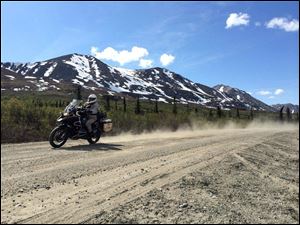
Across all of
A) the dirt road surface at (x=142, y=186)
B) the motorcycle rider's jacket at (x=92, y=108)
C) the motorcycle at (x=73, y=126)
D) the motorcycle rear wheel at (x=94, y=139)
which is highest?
the motorcycle rider's jacket at (x=92, y=108)

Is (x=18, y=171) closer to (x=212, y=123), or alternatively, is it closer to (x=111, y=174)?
(x=111, y=174)

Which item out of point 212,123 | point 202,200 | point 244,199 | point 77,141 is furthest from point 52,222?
point 212,123

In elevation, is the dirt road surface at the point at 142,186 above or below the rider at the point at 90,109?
below

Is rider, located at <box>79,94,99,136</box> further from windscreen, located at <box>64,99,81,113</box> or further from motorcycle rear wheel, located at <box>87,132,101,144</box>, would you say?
windscreen, located at <box>64,99,81,113</box>

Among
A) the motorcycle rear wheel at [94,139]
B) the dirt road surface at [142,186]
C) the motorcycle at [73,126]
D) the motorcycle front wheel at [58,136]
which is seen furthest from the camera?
the motorcycle rear wheel at [94,139]

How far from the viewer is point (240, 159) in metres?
14.4

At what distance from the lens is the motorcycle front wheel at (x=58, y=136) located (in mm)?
15006

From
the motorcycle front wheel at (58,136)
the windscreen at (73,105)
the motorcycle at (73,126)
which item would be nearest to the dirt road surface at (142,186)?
the motorcycle front wheel at (58,136)

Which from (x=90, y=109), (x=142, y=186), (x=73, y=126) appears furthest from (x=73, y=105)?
(x=142, y=186)

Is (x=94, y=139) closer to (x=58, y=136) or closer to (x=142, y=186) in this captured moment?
(x=58, y=136)

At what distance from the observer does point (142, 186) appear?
891cm

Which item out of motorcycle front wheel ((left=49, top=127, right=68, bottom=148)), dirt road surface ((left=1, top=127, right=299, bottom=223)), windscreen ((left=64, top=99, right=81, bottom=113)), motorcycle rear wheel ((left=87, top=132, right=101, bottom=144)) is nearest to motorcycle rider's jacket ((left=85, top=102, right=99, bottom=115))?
windscreen ((left=64, top=99, right=81, bottom=113))

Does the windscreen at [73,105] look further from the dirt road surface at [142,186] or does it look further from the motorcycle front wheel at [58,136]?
the dirt road surface at [142,186]

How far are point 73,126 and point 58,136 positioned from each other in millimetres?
897
